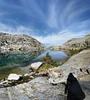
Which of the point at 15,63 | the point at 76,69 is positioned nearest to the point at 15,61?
the point at 15,63

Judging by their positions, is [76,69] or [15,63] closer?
[76,69]

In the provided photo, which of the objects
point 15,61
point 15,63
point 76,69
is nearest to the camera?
point 76,69

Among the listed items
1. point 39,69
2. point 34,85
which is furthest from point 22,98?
point 39,69

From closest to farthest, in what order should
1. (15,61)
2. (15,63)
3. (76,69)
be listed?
1. (76,69)
2. (15,63)
3. (15,61)

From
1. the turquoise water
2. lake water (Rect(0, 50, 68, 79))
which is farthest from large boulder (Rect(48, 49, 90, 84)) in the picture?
the turquoise water

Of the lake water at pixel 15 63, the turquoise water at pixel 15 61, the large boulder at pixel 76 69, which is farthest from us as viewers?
the turquoise water at pixel 15 61

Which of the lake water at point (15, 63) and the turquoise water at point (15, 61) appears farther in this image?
the turquoise water at point (15, 61)

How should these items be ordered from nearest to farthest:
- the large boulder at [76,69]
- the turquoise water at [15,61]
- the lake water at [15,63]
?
the large boulder at [76,69], the lake water at [15,63], the turquoise water at [15,61]

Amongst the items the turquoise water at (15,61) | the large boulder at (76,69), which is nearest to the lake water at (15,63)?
the turquoise water at (15,61)

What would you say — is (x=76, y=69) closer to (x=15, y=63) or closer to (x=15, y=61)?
(x=15, y=63)

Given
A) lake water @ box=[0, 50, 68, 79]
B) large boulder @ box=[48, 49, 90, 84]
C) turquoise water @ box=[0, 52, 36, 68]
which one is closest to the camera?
large boulder @ box=[48, 49, 90, 84]

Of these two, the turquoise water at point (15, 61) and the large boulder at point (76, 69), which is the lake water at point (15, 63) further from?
the large boulder at point (76, 69)

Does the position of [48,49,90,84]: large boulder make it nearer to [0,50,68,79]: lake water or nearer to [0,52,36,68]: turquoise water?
[0,50,68,79]: lake water

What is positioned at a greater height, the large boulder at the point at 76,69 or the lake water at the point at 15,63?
the large boulder at the point at 76,69
